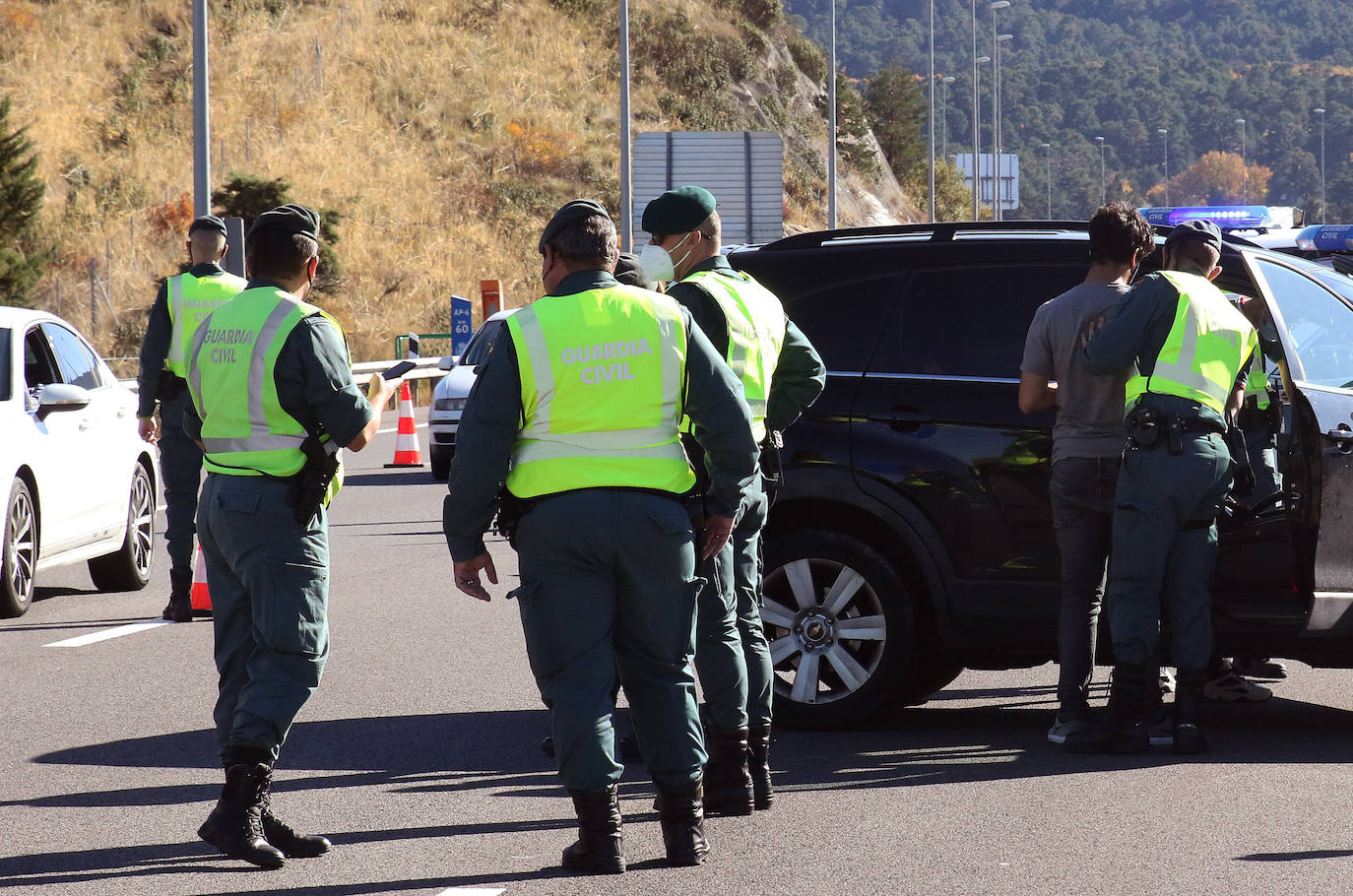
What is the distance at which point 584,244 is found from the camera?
5.18 metres

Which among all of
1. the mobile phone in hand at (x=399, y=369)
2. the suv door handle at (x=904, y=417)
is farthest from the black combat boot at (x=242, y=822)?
the suv door handle at (x=904, y=417)

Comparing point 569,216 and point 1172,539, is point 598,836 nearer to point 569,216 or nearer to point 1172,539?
point 569,216

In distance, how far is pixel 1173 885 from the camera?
507 cm

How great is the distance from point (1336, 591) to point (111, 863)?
13.6 ft

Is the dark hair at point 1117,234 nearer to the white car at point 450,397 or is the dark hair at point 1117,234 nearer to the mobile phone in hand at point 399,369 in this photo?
the mobile phone in hand at point 399,369

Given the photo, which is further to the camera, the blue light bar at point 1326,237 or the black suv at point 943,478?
the blue light bar at point 1326,237

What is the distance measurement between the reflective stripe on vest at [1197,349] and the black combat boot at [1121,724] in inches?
38.5

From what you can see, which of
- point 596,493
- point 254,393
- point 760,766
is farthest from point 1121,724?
point 254,393

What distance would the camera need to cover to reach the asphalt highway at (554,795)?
5.23 m

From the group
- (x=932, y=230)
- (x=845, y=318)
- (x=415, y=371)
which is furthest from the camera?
(x=415, y=371)

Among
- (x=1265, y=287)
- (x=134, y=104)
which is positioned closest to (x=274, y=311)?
(x=1265, y=287)

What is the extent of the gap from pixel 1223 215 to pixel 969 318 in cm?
1591

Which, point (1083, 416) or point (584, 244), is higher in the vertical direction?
point (584, 244)

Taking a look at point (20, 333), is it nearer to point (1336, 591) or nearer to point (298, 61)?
point (1336, 591)
